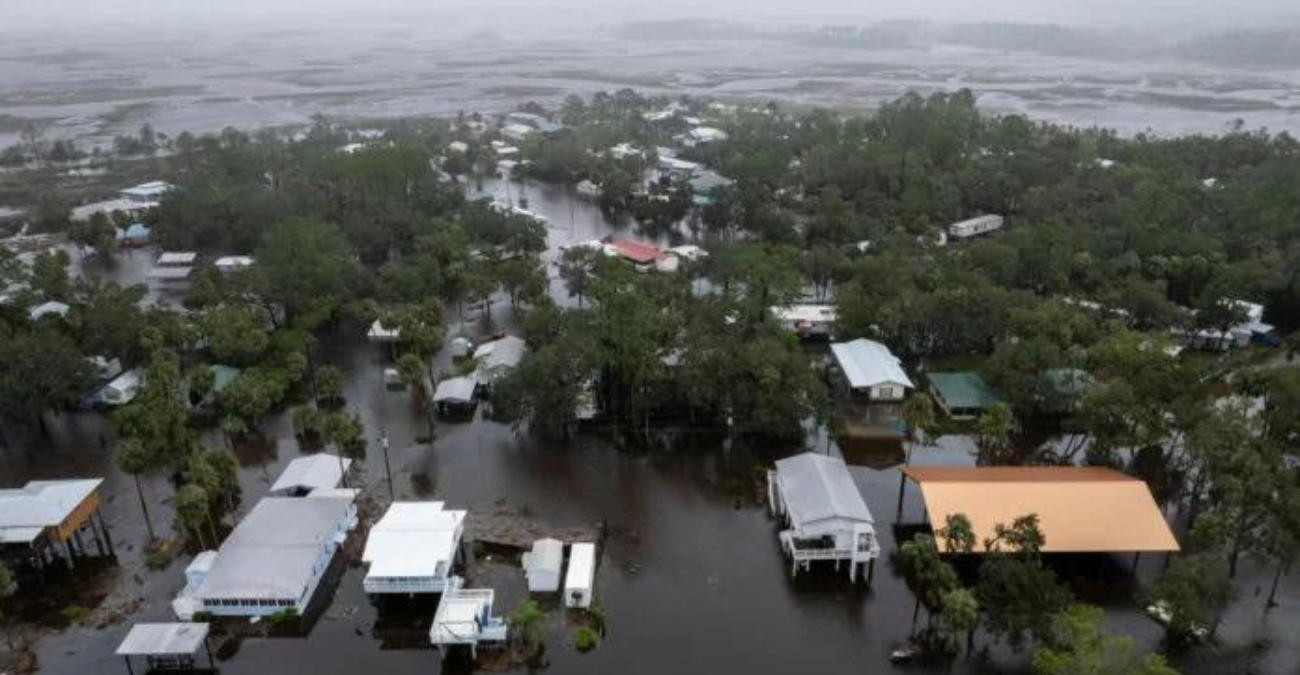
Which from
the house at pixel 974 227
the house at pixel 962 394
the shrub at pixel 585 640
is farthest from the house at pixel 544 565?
the house at pixel 974 227

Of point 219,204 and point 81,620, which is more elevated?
point 219,204

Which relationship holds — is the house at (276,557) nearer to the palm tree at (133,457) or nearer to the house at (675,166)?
the palm tree at (133,457)

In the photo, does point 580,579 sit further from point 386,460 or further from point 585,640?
point 386,460

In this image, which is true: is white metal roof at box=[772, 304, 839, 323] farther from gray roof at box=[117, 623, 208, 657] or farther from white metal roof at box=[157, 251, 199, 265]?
white metal roof at box=[157, 251, 199, 265]

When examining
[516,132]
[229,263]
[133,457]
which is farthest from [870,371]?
[516,132]

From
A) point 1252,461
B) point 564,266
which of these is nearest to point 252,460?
point 564,266

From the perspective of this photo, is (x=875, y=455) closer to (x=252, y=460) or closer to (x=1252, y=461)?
Result: (x=1252, y=461)
